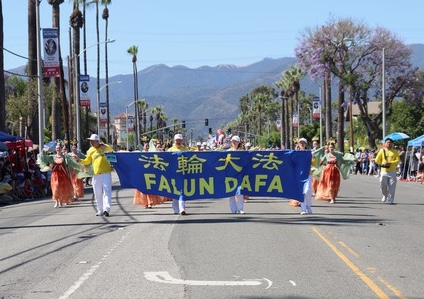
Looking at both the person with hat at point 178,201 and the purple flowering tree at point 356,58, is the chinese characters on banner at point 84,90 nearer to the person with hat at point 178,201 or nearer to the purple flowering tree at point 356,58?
the purple flowering tree at point 356,58

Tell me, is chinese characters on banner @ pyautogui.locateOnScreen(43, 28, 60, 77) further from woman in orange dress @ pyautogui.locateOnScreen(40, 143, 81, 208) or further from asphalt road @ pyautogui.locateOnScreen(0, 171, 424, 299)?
asphalt road @ pyautogui.locateOnScreen(0, 171, 424, 299)

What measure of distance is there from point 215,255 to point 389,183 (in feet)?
39.2

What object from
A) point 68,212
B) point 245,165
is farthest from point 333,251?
point 68,212

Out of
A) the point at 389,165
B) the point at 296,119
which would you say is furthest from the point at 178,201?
the point at 296,119

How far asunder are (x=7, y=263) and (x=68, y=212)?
9.51 meters

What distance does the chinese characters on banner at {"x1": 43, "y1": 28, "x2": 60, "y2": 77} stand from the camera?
38312mm

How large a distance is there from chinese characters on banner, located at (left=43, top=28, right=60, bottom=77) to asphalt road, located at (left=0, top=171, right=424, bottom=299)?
63.3 feet

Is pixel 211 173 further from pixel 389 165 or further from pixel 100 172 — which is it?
pixel 389 165

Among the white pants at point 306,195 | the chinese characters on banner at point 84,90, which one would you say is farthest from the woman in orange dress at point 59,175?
the chinese characters on banner at point 84,90

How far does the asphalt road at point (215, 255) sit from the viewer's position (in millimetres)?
9312

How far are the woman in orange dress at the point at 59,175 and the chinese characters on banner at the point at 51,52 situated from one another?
49.5 feet

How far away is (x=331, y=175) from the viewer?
75.7 ft

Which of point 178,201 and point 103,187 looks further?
point 178,201

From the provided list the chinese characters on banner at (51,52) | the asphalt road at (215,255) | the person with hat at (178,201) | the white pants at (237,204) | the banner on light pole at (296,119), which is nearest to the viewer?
the asphalt road at (215,255)
